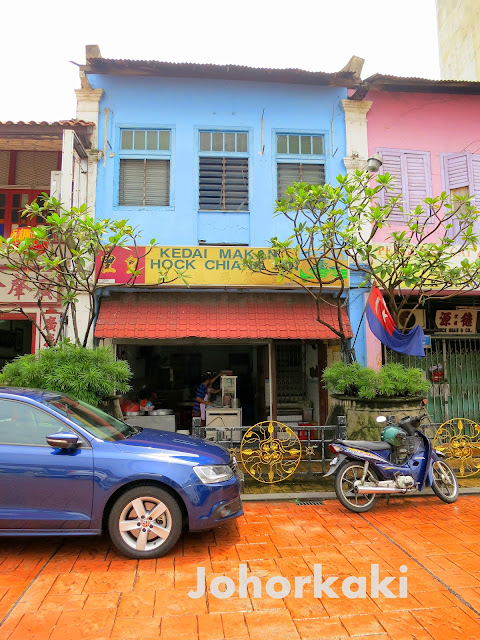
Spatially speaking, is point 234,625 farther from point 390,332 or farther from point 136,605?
point 390,332

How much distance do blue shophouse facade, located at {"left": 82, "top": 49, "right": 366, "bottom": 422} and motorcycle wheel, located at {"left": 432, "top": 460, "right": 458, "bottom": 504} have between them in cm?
438

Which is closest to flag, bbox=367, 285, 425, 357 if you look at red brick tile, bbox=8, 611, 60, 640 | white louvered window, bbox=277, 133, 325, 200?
white louvered window, bbox=277, 133, 325, 200

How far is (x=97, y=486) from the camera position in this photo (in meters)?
4.14

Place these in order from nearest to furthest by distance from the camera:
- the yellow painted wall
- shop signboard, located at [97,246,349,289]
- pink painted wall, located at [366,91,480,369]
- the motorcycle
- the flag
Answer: the motorcycle, the flag, shop signboard, located at [97,246,349,289], pink painted wall, located at [366,91,480,369], the yellow painted wall

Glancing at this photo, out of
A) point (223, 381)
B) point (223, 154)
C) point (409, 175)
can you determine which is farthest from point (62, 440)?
point (409, 175)

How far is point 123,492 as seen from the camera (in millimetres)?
4238

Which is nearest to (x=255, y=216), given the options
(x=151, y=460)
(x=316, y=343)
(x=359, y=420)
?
(x=316, y=343)

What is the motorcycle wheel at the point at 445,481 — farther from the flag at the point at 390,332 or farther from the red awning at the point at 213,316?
the red awning at the point at 213,316

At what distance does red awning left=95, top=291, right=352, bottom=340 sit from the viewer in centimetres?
895

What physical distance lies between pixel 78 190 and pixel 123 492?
23.0 ft

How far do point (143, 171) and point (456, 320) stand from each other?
821cm

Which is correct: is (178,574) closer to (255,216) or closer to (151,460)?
(151,460)

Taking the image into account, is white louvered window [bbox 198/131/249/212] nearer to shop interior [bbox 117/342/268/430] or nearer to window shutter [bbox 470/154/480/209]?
shop interior [bbox 117/342/268/430]

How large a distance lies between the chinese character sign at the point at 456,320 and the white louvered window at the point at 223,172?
17.8 feet
